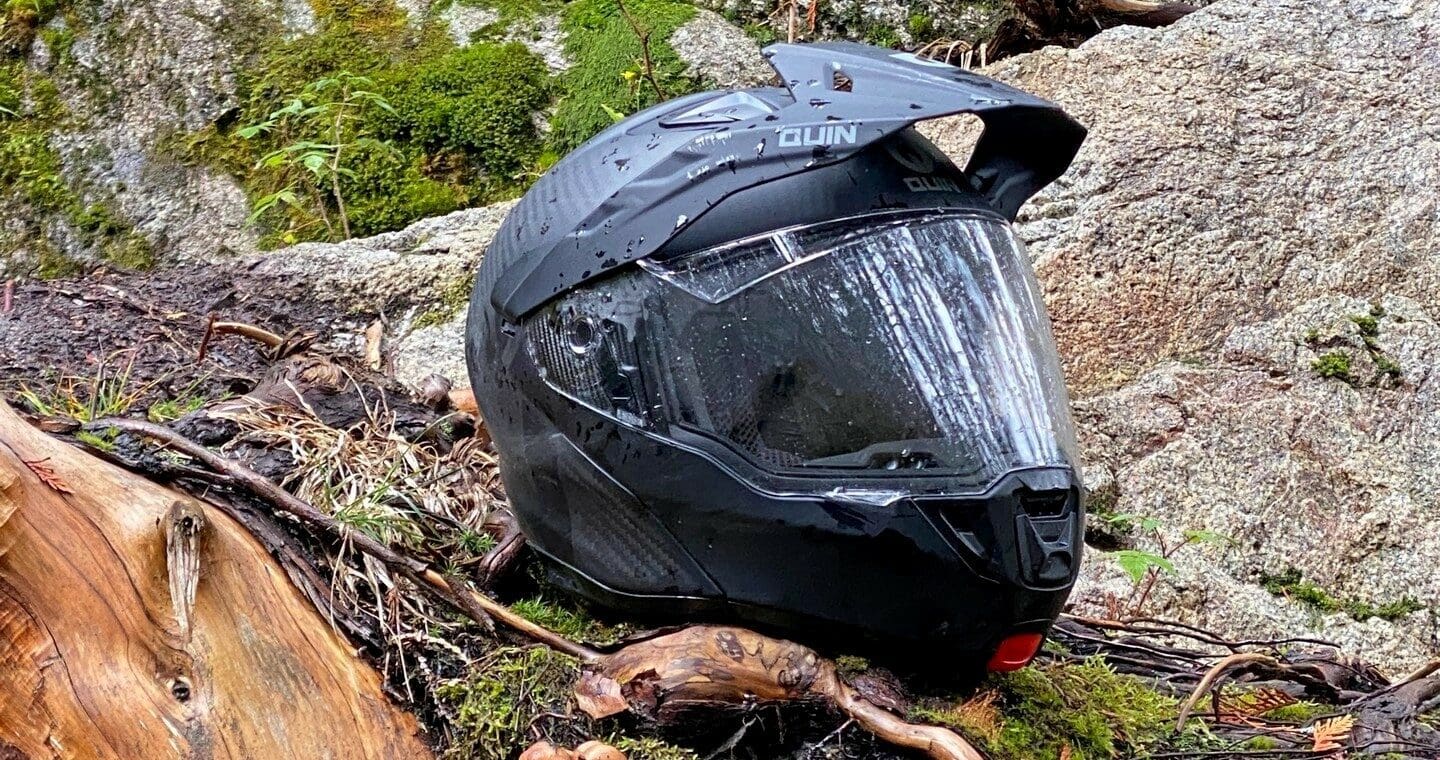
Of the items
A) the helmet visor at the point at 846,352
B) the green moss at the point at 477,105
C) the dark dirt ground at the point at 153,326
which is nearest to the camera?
the helmet visor at the point at 846,352

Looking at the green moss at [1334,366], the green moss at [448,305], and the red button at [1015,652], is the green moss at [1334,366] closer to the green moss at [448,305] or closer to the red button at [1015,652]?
the red button at [1015,652]

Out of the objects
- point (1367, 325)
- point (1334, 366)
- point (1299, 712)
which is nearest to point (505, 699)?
point (1299, 712)

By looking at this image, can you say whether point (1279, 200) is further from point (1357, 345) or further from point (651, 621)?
point (651, 621)

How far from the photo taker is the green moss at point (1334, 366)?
3029mm

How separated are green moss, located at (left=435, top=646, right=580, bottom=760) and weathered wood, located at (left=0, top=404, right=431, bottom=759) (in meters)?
0.08

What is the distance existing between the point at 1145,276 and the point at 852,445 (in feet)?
6.78

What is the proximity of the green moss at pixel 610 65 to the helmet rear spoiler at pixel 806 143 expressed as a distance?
2.75m

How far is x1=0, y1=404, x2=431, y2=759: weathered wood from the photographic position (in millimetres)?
1425

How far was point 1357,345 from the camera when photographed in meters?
3.06

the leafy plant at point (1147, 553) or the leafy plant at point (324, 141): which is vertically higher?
the leafy plant at point (324, 141)

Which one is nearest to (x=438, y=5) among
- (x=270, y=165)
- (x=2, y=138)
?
(x=270, y=165)

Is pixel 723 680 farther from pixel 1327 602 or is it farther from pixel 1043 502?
pixel 1327 602

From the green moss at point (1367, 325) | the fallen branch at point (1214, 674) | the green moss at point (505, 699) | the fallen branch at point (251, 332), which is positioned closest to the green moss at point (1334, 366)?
the green moss at point (1367, 325)

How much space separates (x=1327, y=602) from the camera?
2688 mm
